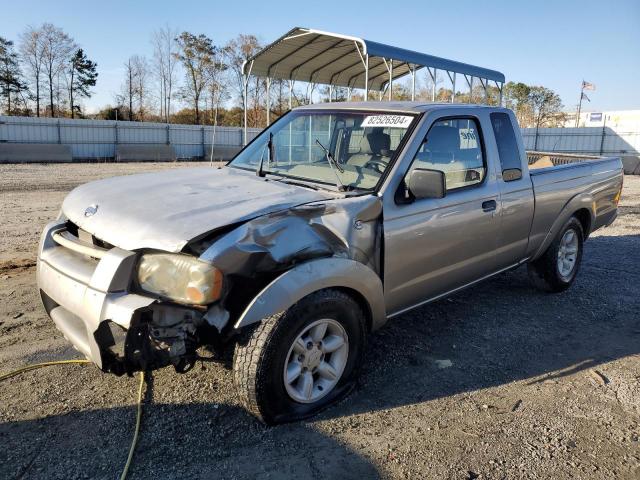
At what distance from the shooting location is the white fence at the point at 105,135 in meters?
24.5

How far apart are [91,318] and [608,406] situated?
3324 millimetres

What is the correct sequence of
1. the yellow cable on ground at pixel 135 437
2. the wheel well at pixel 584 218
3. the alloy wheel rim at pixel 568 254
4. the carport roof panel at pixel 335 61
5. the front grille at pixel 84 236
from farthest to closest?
the carport roof panel at pixel 335 61
the wheel well at pixel 584 218
the alloy wheel rim at pixel 568 254
the front grille at pixel 84 236
the yellow cable on ground at pixel 135 437

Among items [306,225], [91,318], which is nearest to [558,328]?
[306,225]

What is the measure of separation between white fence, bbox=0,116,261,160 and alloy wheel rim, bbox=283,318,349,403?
75.1 feet

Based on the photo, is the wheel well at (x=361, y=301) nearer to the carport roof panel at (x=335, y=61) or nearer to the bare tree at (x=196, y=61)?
the carport roof panel at (x=335, y=61)

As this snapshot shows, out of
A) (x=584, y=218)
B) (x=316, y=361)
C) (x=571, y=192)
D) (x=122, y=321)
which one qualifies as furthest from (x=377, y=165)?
(x=584, y=218)

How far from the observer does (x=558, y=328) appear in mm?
4672

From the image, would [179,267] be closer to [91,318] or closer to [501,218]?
[91,318]

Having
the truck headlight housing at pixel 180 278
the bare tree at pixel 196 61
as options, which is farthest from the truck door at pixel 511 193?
the bare tree at pixel 196 61

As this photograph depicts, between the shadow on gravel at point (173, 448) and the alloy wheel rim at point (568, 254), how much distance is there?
152 inches

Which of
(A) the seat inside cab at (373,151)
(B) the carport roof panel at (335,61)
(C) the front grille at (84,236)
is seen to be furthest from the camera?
(B) the carport roof panel at (335,61)

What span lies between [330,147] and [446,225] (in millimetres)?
1121

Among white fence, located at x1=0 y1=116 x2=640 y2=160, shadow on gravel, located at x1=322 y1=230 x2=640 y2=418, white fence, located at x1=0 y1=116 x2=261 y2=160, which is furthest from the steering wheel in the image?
white fence, located at x1=0 y1=116 x2=640 y2=160

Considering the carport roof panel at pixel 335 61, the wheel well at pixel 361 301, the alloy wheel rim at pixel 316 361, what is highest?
the carport roof panel at pixel 335 61
